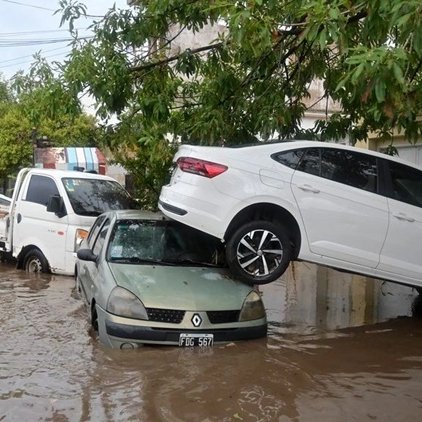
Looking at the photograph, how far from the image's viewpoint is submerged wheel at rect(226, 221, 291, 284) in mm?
6867

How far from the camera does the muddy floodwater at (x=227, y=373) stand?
16.5 ft

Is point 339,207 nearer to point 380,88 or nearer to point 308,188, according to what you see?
point 308,188

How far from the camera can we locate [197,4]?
28.5ft

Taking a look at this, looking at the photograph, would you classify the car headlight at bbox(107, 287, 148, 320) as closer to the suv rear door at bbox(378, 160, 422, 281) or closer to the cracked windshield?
Answer: the cracked windshield

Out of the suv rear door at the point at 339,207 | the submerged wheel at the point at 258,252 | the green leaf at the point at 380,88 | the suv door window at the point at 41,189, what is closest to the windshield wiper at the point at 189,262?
the submerged wheel at the point at 258,252

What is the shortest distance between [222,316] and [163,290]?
64 centimetres

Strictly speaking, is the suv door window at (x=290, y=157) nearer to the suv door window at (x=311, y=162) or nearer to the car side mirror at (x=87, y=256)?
the suv door window at (x=311, y=162)

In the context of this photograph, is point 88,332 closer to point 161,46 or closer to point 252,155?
point 252,155

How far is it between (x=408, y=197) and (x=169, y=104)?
156 inches

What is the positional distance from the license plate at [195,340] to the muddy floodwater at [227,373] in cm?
7

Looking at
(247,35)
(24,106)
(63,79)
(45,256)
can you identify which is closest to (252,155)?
(247,35)

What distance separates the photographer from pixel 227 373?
19.2 feet

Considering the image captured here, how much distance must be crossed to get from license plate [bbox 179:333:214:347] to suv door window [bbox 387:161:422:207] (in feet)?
8.82

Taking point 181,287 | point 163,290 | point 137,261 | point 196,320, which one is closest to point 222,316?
point 196,320
